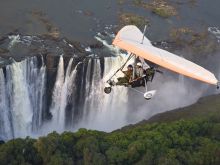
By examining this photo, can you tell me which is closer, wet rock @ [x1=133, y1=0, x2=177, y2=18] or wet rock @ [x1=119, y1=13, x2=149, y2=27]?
wet rock @ [x1=119, y1=13, x2=149, y2=27]

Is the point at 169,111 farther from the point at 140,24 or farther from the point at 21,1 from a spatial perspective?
the point at 21,1

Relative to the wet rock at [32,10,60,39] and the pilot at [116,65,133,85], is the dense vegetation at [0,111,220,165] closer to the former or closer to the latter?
the pilot at [116,65,133,85]

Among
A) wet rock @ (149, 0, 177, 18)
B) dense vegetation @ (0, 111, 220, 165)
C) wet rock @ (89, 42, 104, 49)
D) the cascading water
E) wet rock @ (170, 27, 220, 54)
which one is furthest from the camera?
wet rock @ (149, 0, 177, 18)

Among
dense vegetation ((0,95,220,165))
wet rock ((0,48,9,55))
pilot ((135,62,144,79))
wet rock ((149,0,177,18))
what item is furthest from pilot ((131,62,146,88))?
wet rock ((149,0,177,18))

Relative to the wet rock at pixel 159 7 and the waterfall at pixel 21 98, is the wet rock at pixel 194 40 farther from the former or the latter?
the waterfall at pixel 21 98

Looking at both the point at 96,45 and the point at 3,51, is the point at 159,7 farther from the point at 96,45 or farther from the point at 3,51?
the point at 3,51

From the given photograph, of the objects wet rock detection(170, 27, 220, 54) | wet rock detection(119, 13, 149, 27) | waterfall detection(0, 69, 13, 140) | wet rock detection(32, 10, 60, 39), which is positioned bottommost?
waterfall detection(0, 69, 13, 140)

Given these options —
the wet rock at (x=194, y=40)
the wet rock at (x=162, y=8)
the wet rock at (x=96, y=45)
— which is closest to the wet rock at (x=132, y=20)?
the wet rock at (x=162, y=8)

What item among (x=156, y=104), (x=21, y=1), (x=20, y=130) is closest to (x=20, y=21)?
(x=21, y=1)
